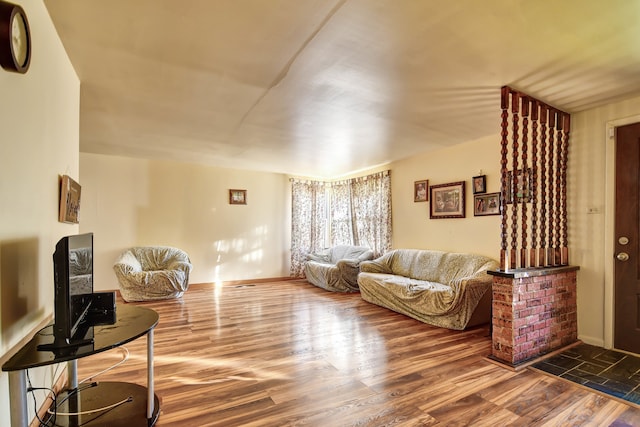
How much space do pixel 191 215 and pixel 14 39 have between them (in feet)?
16.9

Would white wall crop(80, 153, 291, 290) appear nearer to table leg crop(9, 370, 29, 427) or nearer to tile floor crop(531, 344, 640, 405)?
table leg crop(9, 370, 29, 427)

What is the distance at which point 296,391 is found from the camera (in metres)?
2.29

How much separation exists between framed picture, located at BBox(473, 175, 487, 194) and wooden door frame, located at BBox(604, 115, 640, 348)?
1308 millimetres

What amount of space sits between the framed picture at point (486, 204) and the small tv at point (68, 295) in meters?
4.32

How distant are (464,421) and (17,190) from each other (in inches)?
107

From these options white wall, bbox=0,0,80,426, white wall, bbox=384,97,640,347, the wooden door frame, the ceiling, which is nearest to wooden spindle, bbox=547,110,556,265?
the ceiling

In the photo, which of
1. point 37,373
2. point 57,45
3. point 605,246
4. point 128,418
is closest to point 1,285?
point 37,373

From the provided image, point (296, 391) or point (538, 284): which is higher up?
point (538, 284)

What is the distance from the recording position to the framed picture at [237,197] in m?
6.66

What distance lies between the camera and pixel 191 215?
6281 mm

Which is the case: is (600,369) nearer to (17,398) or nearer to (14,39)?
(17,398)

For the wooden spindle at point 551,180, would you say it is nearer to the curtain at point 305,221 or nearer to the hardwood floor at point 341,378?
the hardwood floor at point 341,378

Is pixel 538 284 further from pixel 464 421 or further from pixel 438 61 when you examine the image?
pixel 438 61

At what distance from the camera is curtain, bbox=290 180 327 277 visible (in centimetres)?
721
